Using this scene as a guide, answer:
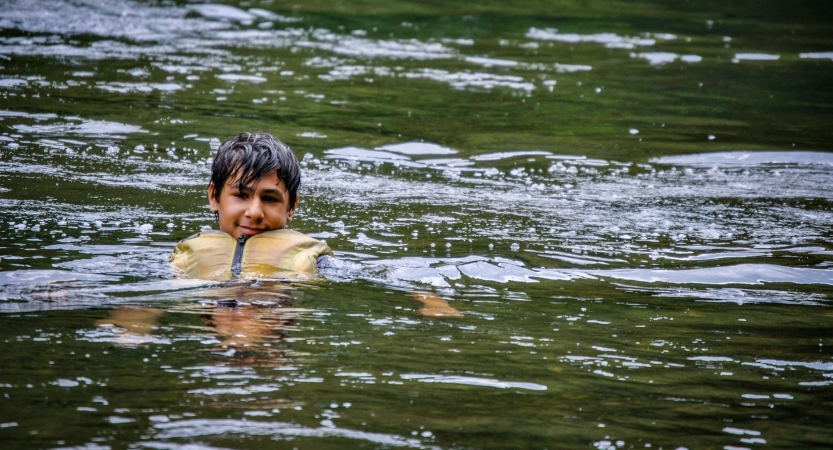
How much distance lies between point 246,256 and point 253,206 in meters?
0.29

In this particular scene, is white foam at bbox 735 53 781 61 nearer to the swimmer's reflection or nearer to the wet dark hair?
the wet dark hair

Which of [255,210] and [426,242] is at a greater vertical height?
[255,210]

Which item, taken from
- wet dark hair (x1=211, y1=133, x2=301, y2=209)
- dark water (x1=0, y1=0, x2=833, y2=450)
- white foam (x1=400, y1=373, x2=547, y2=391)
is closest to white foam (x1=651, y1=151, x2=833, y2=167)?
dark water (x1=0, y1=0, x2=833, y2=450)

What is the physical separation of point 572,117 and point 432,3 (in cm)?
780

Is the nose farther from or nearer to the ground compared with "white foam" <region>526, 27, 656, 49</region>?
nearer to the ground

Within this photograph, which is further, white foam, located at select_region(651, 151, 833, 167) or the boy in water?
white foam, located at select_region(651, 151, 833, 167)

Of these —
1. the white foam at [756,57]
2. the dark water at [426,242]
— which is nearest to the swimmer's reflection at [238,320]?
the dark water at [426,242]

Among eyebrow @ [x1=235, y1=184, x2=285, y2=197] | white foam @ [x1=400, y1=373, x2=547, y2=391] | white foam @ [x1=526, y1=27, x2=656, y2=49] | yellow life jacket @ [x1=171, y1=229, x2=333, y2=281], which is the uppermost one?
white foam @ [x1=526, y1=27, x2=656, y2=49]

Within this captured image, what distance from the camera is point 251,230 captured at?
5.18 metres

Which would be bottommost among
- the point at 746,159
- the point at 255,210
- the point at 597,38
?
the point at 255,210

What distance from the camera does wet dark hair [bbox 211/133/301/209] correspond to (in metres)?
5.09

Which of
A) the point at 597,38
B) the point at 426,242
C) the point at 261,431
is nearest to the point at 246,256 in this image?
the point at 426,242

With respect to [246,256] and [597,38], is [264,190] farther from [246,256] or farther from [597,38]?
[597,38]

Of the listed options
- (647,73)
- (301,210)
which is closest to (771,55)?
(647,73)
